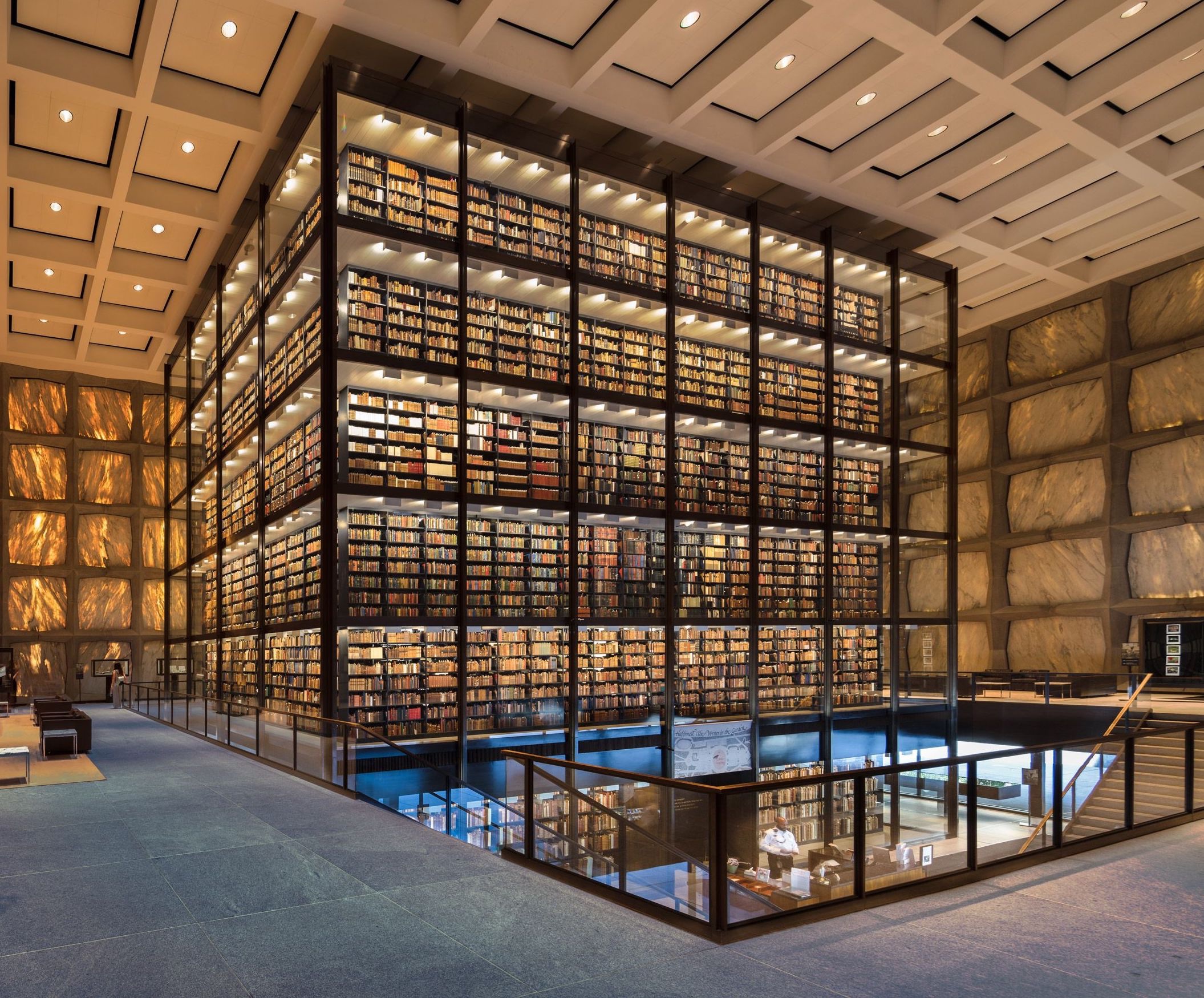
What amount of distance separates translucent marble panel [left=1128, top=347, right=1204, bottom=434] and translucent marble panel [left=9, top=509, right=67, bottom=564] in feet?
78.6

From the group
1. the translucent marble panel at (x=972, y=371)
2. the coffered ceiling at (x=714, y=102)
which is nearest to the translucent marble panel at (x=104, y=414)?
the coffered ceiling at (x=714, y=102)

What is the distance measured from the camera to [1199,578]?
17.6m

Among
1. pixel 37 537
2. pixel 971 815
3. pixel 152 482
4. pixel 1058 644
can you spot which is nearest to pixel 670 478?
pixel 971 815

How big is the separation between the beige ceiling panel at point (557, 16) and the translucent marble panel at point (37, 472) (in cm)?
1742

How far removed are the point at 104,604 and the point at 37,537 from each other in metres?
2.19

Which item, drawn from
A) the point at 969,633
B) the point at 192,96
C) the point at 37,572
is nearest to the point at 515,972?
the point at 192,96

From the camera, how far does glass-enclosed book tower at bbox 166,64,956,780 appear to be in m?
11.9

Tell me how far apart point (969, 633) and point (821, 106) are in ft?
45.0

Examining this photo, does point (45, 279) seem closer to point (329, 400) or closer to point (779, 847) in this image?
point (329, 400)

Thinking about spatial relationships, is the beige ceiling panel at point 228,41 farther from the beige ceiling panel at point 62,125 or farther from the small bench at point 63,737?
the small bench at point 63,737

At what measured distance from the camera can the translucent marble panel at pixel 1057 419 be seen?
19.6 meters

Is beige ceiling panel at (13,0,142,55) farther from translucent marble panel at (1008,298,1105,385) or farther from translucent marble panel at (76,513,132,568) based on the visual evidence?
translucent marble panel at (1008,298,1105,385)

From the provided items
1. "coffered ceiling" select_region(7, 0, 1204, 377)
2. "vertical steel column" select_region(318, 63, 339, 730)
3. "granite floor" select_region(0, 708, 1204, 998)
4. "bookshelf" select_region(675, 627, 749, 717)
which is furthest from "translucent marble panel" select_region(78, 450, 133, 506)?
"granite floor" select_region(0, 708, 1204, 998)

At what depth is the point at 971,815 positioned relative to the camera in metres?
5.21
